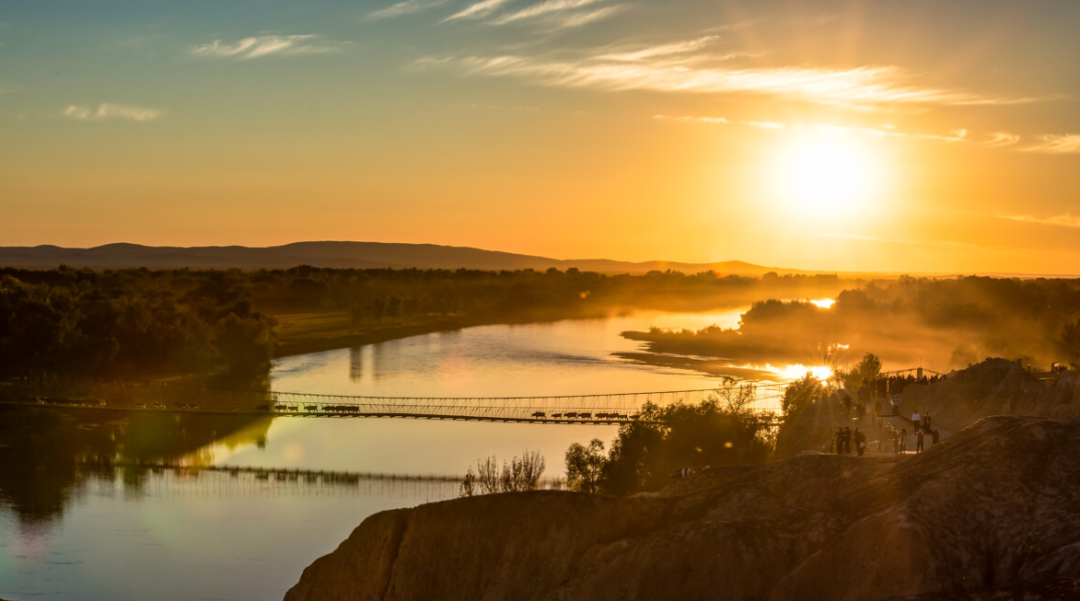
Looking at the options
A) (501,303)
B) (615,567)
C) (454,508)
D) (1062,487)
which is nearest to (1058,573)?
(1062,487)

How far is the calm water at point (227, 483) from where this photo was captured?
38594mm

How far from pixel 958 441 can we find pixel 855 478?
214 centimetres

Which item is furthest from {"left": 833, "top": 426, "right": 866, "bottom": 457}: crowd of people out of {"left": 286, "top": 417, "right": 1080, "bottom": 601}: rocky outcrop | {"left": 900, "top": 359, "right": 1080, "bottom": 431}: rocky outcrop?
{"left": 286, "top": 417, "right": 1080, "bottom": 601}: rocky outcrop

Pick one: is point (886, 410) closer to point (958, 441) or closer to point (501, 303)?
point (958, 441)

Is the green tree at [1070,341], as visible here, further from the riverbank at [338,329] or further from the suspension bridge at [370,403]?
the riverbank at [338,329]

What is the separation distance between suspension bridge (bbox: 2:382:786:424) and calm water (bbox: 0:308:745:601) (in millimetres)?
1129

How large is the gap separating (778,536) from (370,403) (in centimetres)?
5613

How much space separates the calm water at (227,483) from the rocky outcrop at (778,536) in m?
14.0

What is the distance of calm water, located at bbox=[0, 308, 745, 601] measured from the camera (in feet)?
127

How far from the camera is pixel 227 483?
53.2 meters

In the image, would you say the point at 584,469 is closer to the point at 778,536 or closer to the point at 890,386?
the point at 890,386

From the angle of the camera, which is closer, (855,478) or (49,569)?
(855,478)

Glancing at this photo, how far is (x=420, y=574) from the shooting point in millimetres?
24453

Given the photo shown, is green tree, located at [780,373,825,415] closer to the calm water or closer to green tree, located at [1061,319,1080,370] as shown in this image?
the calm water
